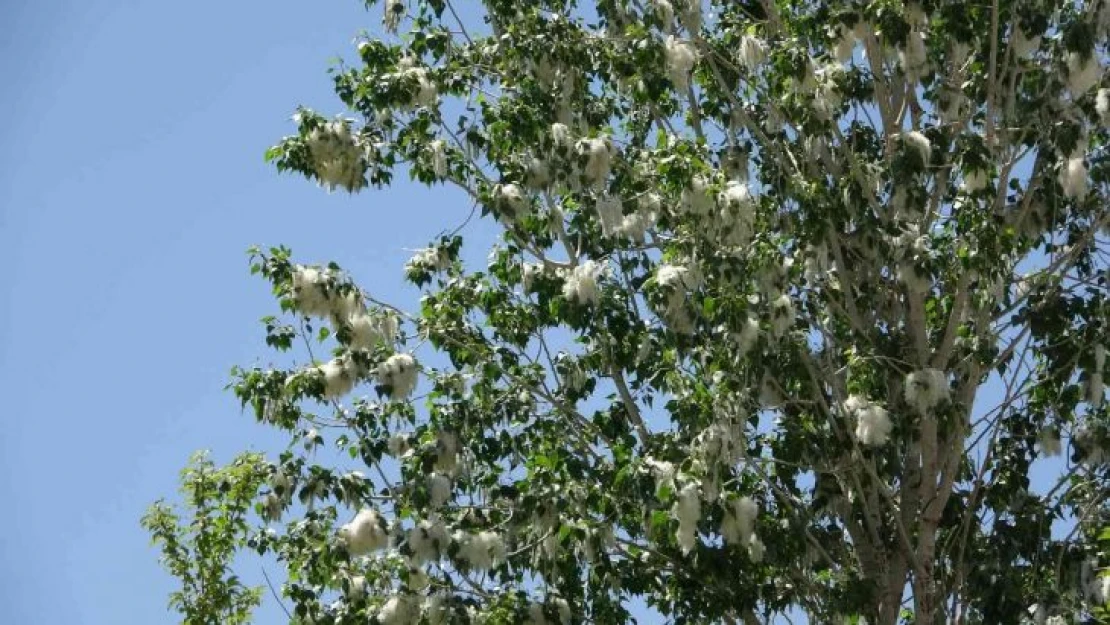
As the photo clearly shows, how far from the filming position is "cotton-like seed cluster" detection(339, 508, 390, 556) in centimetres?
1002

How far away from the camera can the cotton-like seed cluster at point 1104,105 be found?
10445 millimetres

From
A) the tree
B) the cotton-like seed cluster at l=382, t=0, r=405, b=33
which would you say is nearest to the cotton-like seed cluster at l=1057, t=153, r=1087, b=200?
the tree

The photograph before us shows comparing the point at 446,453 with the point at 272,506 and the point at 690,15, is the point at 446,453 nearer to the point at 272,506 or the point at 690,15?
the point at 272,506

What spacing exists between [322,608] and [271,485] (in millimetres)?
675

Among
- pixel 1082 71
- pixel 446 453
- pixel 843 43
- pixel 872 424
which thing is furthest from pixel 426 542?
pixel 1082 71

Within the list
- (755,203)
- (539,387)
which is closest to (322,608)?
(539,387)

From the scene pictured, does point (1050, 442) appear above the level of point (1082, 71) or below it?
below

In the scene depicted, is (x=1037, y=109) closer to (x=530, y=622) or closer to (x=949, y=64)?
(x=949, y=64)

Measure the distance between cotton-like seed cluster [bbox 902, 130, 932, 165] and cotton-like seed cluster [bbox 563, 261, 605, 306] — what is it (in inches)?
70.3

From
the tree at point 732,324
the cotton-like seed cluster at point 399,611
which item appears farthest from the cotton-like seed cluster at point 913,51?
the cotton-like seed cluster at point 399,611

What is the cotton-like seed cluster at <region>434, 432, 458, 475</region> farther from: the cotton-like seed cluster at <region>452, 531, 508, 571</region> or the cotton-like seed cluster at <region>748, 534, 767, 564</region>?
the cotton-like seed cluster at <region>748, 534, 767, 564</region>

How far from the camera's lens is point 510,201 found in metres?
10.8

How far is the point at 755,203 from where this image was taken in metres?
10.5

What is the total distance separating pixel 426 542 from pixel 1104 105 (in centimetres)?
394
